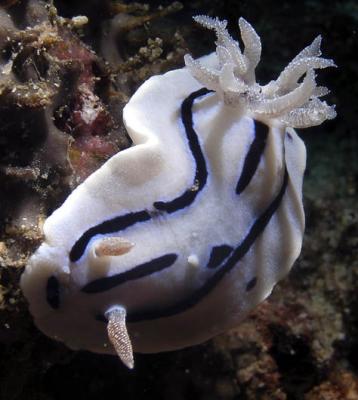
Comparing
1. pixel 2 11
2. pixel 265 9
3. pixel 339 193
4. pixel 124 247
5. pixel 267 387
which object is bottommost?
pixel 267 387

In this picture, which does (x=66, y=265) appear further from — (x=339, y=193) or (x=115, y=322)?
(x=339, y=193)

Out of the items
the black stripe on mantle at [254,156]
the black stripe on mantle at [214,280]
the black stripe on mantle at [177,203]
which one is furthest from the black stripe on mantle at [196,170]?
the black stripe on mantle at [214,280]

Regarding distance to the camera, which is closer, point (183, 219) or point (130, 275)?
point (130, 275)

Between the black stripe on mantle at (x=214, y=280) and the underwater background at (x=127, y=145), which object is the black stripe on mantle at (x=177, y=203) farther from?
the black stripe on mantle at (x=214, y=280)

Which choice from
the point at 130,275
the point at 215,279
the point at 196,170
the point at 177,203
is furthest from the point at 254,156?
the point at 130,275

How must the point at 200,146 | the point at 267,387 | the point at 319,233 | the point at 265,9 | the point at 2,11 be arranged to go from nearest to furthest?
1. the point at 2,11
2. the point at 200,146
3. the point at 267,387
4. the point at 319,233
5. the point at 265,9

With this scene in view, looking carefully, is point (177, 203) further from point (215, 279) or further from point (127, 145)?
point (127, 145)

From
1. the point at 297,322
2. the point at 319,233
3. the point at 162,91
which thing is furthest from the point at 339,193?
the point at 162,91
